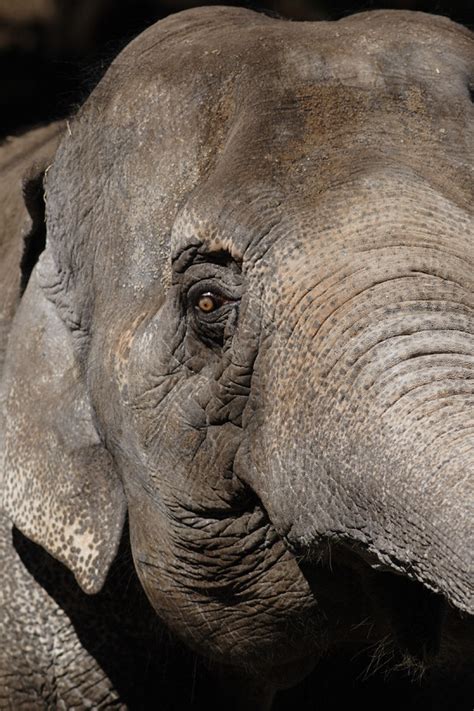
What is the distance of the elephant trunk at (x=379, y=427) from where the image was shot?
2057 millimetres

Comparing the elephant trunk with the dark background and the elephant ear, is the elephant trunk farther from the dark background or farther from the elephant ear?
the dark background

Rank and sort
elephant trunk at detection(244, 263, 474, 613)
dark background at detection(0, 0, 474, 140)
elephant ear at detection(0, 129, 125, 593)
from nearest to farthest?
1. elephant trunk at detection(244, 263, 474, 613)
2. elephant ear at detection(0, 129, 125, 593)
3. dark background at detection(0, 0, 474, 140)

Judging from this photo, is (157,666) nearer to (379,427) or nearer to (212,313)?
(212,313)

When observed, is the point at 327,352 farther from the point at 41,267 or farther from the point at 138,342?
the point at 41,267

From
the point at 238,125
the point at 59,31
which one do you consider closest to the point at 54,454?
the point at 238,125

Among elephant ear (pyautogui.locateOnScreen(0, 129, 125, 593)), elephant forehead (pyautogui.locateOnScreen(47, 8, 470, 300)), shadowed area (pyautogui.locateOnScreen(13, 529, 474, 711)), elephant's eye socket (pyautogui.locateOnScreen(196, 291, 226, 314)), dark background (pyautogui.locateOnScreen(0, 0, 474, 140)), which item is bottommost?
shadowed area (pyautogui.locateOnScreen(13, 529, 474, 711))

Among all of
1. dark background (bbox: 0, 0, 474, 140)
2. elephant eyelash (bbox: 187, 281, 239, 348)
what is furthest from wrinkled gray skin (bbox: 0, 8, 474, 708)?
dark background (bbox: 0, 0, 474, 140)

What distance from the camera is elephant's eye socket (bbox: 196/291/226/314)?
2.63 metres

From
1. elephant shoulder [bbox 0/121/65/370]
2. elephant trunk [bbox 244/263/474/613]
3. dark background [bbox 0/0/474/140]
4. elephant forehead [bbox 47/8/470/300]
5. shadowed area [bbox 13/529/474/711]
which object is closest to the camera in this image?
elephant trunk [bbox 244/263/474/613]

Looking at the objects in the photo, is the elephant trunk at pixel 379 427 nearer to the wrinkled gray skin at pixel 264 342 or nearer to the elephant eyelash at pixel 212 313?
the wrinkled gray skin at pixel 264 342

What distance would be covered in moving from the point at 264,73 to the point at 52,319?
0.73m

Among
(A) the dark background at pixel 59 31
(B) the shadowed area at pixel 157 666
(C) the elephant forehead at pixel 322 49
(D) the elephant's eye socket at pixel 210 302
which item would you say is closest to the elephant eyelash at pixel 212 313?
(D) the elephant's eye socket at pixel 210 302

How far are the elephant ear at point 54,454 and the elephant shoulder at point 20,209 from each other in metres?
0.01

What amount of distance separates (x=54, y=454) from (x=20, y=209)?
100 centimetres
